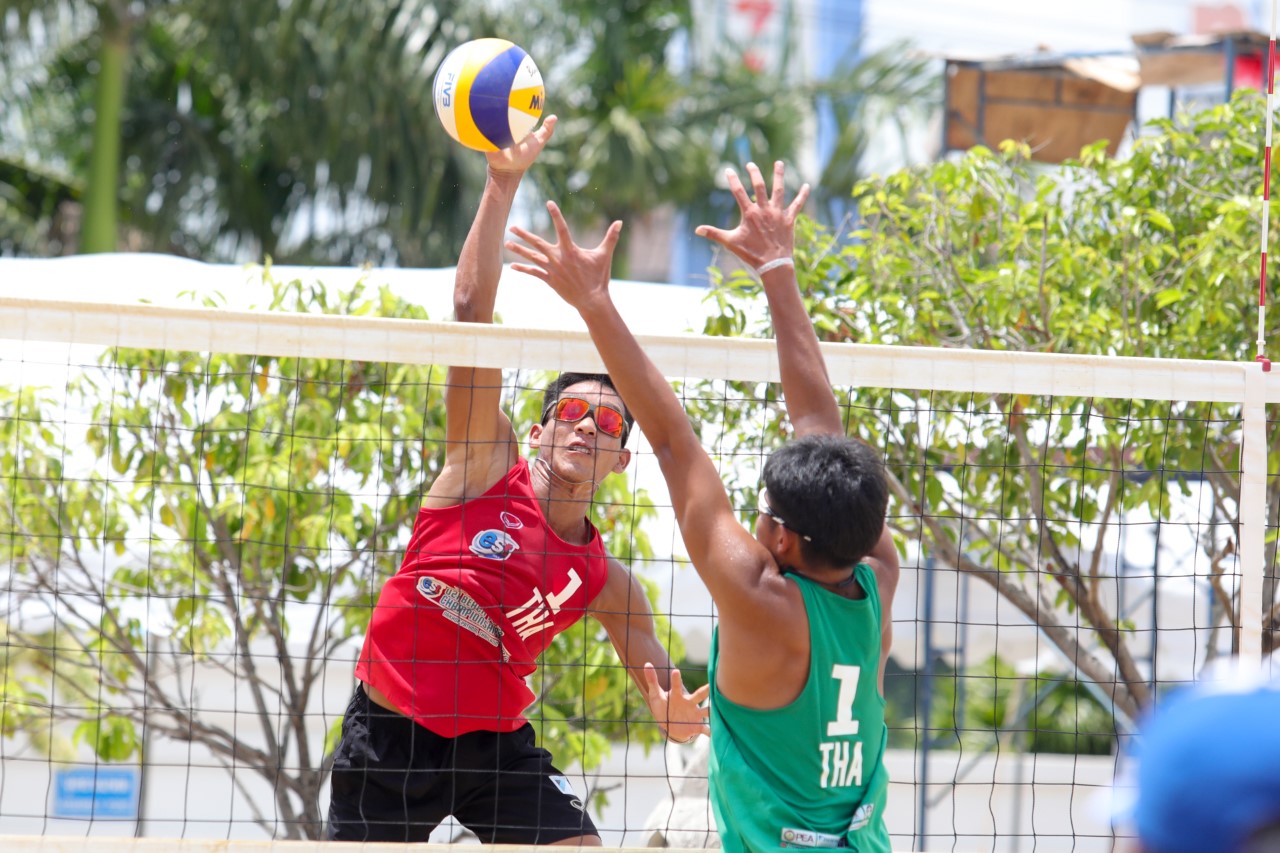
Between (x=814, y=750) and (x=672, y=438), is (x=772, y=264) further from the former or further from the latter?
(x=814, y=750)

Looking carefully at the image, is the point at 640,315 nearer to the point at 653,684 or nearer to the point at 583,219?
the point at 653,684

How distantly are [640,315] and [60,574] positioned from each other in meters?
3.26

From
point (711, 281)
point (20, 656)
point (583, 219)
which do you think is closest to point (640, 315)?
point (711, 281)

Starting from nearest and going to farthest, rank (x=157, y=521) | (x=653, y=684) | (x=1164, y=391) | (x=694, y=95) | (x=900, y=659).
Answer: (x=653, y=684) → (x=1164, y=391) → (x=157, y=521) → (x=900, y=659) → (x=694, y=95)

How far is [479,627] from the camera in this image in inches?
155

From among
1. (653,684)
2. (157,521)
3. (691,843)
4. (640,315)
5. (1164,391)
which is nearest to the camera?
(653,684)

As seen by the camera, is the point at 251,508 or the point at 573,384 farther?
the point at 251,508

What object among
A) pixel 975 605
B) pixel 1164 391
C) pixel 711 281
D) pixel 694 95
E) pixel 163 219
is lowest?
A: pixel 975 605

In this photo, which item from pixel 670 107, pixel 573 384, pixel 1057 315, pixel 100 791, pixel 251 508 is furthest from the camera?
pixel 670 107

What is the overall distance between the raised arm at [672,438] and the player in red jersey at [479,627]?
975 millimetres

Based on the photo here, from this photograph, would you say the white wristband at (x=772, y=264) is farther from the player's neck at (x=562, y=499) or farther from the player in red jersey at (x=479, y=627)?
the player's neck at (x=562, y=499)

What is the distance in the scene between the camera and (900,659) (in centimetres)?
890

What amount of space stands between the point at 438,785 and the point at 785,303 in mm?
1846

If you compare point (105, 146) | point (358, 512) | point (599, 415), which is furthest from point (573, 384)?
point (105, 146)
